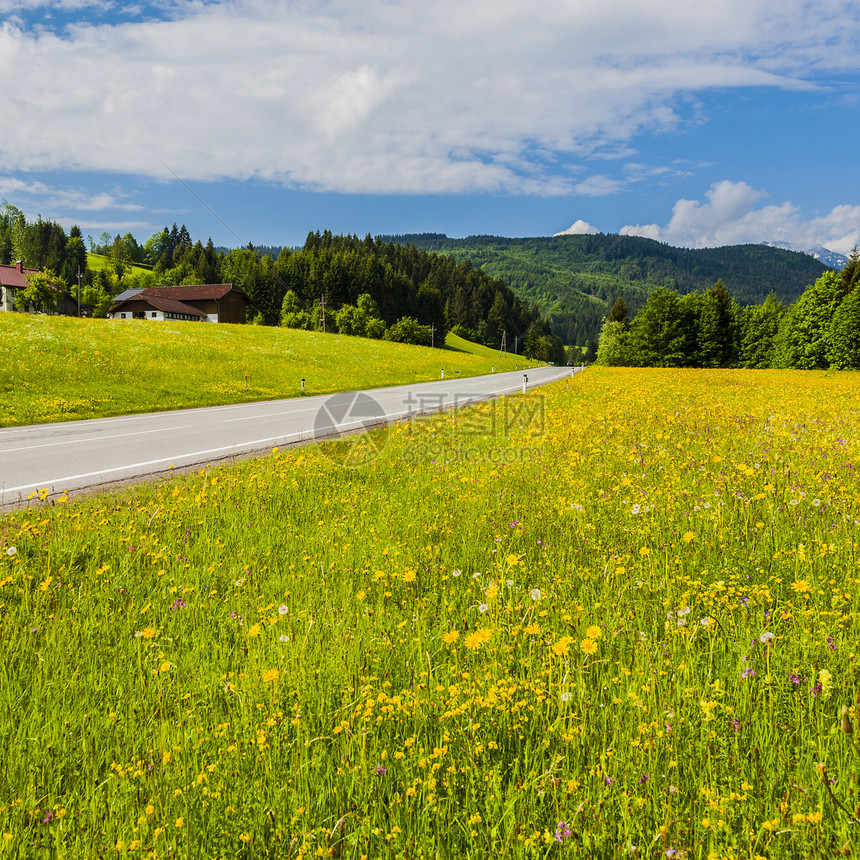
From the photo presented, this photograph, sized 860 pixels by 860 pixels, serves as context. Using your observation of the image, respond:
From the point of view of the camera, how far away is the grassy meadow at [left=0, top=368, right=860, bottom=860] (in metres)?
1.99

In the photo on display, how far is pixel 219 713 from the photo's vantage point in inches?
104

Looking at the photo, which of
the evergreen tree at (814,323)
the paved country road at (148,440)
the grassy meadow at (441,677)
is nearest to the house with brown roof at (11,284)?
the paved country road at (148,440)

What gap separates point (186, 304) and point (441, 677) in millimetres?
99744

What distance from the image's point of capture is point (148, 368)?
25.6 meters

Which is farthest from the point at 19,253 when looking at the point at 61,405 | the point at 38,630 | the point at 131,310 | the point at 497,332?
the point at 38,630

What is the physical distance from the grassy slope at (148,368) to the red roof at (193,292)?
139 ft

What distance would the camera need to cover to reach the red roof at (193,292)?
8656 cm

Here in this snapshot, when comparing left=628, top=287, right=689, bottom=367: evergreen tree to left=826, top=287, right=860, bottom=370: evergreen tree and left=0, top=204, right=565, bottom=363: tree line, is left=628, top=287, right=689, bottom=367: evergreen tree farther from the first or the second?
left=0, top=204, right=565, bottom=363: tree line

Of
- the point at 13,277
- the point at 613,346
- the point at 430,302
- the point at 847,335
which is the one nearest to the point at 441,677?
the point at 847,335

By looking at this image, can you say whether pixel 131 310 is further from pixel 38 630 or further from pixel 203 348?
pixel 38 630

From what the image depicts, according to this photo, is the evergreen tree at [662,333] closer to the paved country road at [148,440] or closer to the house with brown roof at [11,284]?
the paved country road at [148,440]

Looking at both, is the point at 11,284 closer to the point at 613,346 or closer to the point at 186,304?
the point at 186,304

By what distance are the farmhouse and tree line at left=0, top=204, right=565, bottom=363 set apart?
5576 mm

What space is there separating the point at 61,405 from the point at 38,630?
17.5 metres
